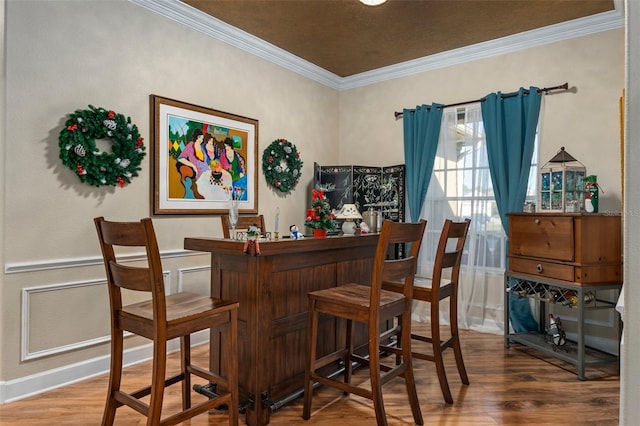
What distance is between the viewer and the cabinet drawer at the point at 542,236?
301 cm

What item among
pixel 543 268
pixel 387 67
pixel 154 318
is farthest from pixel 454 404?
pixel 387 67

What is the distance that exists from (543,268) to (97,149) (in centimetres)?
349

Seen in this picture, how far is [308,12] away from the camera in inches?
134

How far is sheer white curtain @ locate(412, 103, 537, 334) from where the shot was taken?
4023 mm

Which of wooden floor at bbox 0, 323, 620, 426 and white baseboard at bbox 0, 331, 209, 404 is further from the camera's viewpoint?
white baseboard at bbox 0, 331, 209, 404

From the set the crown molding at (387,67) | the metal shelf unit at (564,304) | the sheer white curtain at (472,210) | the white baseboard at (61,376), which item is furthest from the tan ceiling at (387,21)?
the white baseboard at (61,376)

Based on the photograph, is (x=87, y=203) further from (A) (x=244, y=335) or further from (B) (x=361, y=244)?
(B) (x=361, y=244)

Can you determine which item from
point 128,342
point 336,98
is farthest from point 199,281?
point 336,98

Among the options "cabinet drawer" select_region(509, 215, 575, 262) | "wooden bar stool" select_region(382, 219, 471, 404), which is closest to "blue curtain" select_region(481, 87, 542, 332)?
"cabinet drawer" select_region(509, 215, 575, 262)

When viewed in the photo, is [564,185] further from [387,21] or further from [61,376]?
[61,376]

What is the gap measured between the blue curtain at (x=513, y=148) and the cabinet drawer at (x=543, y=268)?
338mm

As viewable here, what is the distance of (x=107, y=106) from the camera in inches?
115

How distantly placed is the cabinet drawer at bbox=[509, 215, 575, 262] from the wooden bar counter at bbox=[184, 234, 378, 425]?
166 cm

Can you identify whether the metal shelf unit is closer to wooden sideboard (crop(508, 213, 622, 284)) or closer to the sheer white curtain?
wooden sideboard (crop(508, 213, 622, 284))
